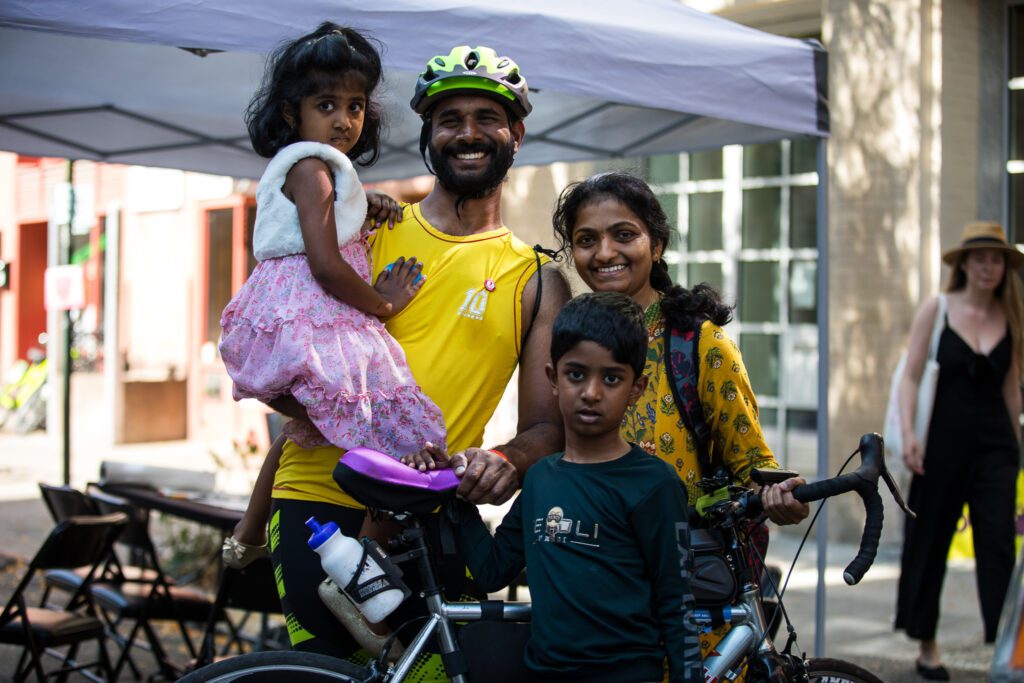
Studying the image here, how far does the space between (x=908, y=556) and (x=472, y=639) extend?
3.99 meters

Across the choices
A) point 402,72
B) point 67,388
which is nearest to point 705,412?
point 402,72

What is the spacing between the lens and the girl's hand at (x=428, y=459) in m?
2.39

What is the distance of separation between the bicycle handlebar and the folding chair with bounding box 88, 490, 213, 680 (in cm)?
350

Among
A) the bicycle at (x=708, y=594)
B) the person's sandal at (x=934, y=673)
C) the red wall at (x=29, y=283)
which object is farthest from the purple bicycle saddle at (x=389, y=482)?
the red wall at (x=29, y=283)

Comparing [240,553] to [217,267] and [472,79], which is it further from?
[217,267]

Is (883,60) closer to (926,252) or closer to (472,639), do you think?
(926,252)

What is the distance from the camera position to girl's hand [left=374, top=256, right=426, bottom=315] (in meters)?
2.74

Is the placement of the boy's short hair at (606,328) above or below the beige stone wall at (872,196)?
below

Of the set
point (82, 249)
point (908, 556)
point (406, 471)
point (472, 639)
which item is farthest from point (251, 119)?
point (82, 249)

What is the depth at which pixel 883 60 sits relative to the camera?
315 inches

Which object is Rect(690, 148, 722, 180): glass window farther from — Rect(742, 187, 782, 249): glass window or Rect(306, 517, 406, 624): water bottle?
Rect(306, 517, 406, 624): water bottle

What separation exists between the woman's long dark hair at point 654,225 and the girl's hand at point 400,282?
0.40 m

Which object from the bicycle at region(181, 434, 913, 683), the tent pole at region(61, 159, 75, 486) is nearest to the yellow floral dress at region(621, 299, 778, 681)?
the bicycle at region(181, 434, 913, 683)

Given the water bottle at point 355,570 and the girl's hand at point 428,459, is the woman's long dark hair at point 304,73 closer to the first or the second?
the girl's hand at point 428,459
